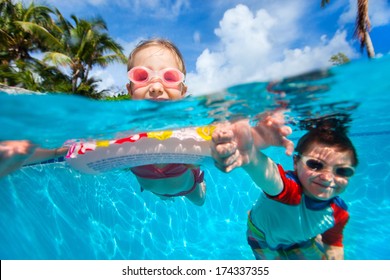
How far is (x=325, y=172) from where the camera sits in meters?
3.68

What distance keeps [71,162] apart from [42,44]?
24.6 metres

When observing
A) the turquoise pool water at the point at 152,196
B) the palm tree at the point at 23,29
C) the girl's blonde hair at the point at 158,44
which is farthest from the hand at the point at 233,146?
the palm tree at the point at 23,29

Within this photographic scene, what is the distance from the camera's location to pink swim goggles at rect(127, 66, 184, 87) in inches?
154

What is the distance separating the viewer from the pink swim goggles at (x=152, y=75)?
12.9 feet

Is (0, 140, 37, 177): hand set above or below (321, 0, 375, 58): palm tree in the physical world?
below

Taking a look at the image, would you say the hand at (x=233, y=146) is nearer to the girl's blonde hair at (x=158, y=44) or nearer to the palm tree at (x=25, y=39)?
the girl's blonde hair at (x=158, y=44)

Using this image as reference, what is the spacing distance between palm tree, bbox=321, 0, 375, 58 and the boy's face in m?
15.7

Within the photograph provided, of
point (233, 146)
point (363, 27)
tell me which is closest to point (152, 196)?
point (233, 146)

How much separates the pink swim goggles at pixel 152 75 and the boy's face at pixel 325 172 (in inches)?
79.1

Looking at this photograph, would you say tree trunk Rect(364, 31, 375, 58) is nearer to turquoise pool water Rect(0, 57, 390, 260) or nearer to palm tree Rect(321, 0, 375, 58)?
palm tree Rect(321, 0, 375, 58)

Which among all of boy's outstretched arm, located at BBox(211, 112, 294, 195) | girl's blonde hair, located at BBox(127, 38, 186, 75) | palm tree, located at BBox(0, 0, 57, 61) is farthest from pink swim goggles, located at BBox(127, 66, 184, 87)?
palm tree, located at BBox(0, 0, 57, 61)

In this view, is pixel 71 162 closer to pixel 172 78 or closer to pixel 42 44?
pixel 172 78

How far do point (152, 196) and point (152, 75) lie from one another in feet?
16.1

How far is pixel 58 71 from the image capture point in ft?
79.0
